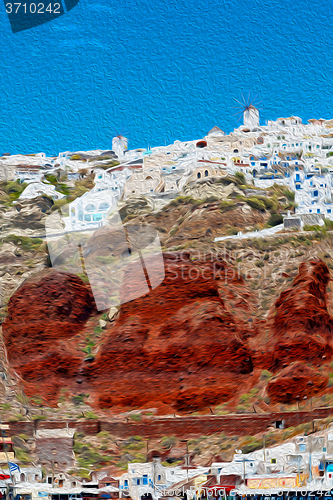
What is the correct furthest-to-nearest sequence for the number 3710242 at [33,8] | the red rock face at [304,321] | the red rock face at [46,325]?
1. the number 3710242 at [33,8]
2. the red rock face at [46,325]
3. the red rock face at [304,321]

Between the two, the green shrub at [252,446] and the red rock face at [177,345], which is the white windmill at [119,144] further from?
the green shrub at [252,446]

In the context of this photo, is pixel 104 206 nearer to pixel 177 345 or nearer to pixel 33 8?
pixel 177 345

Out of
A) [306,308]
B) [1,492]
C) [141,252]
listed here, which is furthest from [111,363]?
[306,308]

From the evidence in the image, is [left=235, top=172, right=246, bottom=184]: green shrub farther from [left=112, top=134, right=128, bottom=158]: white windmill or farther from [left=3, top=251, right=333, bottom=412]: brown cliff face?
[left=112, top=134, right=128, bottom=158]: white windmill

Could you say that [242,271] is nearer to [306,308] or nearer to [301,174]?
[306,308]

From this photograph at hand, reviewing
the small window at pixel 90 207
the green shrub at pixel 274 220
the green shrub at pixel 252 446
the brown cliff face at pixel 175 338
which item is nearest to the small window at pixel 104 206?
the small window at pixel 90 207

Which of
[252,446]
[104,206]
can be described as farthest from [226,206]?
[252,446]

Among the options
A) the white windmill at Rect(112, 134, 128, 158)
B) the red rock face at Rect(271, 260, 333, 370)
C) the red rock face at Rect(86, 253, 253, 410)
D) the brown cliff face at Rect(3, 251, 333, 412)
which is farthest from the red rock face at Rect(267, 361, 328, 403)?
the white windmill at Rect(112, 134, 128, 158)
